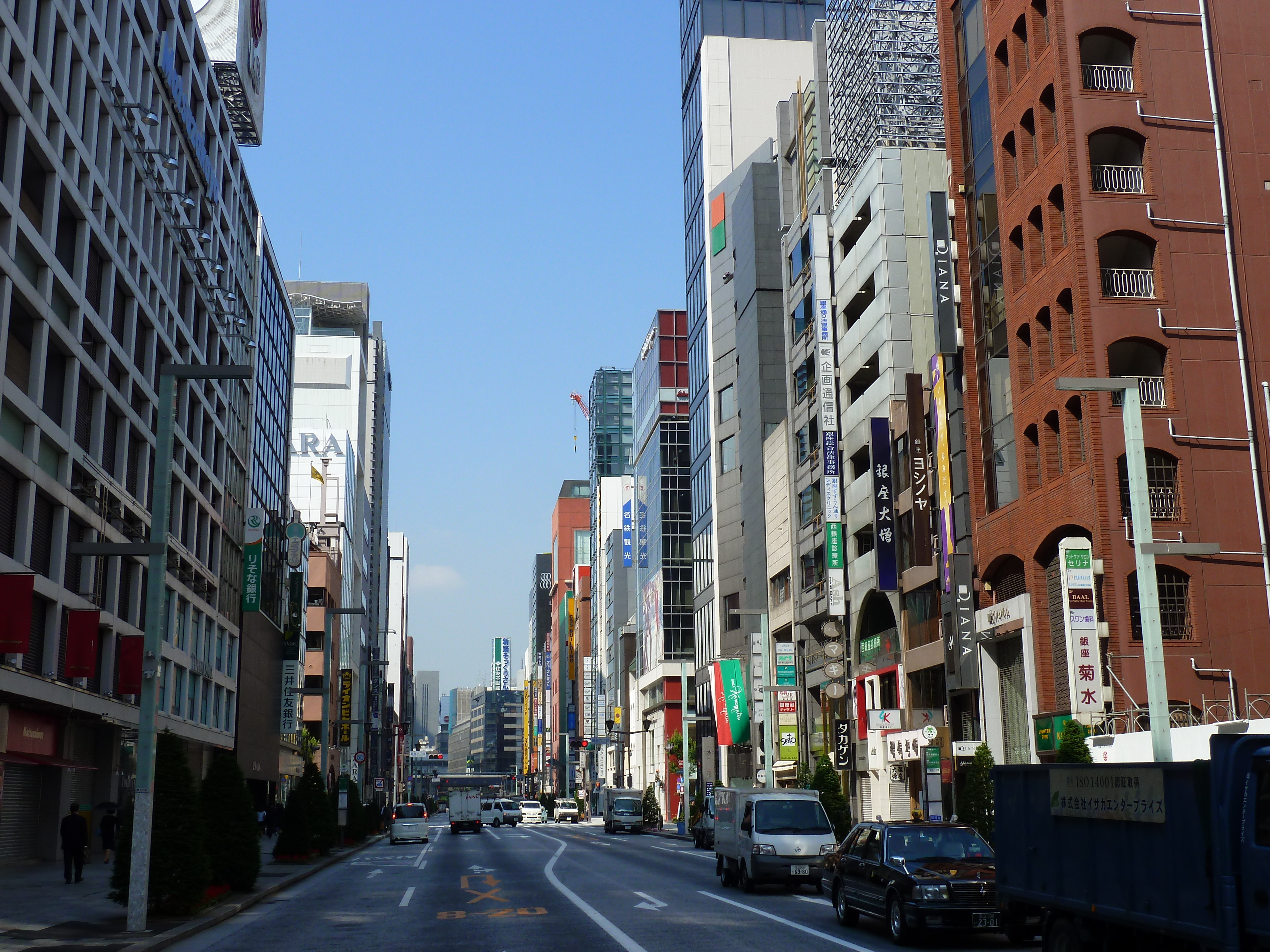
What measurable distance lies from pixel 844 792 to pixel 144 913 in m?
A: 45.0

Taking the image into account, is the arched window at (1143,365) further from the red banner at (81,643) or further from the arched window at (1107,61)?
the red banner at (81,643)

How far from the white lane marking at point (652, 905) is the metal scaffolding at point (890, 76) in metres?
42.5

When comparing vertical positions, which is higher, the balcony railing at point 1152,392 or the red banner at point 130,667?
the balcony railing at point 1152,392

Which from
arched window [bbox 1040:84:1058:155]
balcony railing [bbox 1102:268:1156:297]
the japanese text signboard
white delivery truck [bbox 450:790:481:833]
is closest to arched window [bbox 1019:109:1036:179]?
arched window [bbox 1040:84:1058:155]

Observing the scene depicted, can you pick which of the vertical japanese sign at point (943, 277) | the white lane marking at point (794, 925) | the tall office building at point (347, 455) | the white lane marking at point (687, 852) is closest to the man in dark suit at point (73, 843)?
the white lane marking at point (794, 925)

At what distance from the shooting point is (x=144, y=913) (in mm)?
19609

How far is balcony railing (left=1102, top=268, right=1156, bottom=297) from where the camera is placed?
124 feet

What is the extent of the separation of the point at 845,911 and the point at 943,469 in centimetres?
2818

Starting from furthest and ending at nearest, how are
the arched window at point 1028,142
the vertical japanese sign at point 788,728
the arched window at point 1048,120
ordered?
the vertical japanese sign at point 788,728 < the arched window at point 1028,142 < the arched window at point 1048,120

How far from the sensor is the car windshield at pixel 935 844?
19.1m

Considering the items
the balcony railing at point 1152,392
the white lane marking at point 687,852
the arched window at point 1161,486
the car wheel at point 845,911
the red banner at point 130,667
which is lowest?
the white lane marking at point 687,852

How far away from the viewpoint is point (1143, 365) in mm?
37812

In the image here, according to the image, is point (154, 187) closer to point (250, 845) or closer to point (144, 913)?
point (250, 845)

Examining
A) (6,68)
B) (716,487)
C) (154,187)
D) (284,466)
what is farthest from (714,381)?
(6,68)
